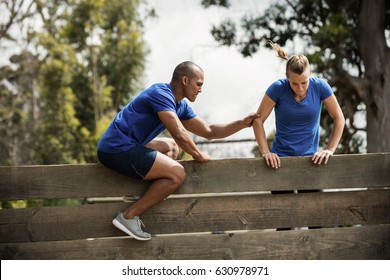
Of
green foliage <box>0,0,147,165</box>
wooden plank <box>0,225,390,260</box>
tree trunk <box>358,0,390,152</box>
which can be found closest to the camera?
wooden plank <box>0,225,390,260</box>

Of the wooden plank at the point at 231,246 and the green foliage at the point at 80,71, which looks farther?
the green foliage at the point at 80,71

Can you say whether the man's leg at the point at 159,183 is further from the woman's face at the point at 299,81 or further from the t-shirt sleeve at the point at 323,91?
the t-shirt sleeve at the point at 323,91

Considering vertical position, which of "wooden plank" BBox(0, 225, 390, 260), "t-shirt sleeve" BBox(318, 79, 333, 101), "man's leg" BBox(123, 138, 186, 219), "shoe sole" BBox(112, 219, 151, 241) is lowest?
"wooden plank" BBox(0, 225, 390, 260)

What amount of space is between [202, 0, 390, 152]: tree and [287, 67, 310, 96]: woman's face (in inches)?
325

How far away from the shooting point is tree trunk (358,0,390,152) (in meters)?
13.0

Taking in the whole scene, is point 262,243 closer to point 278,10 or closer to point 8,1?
point 278,10

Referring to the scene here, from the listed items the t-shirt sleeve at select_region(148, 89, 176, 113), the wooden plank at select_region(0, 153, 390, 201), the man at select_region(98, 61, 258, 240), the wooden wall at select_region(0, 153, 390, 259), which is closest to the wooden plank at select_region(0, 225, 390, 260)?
the wooden wall at select_region(0, 153, 390, 259)

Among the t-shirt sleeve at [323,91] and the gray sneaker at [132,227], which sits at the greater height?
the t-shirt sleeve at [323,91]

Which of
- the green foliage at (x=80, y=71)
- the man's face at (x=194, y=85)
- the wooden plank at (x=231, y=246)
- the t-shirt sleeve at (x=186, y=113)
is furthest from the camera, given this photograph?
the green foliage at (x=80, y=71)

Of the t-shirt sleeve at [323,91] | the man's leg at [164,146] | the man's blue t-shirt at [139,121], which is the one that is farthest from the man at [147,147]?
the t-shirt sleeve at [323,91]

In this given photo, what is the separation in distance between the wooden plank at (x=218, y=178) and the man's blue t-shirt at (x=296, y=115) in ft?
1.18

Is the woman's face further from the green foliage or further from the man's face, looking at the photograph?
the green foliage

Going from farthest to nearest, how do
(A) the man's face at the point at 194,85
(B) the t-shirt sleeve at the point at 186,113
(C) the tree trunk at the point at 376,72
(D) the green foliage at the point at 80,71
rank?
(D) the green foliage at the point at 80,71 < (C) the tree trunk at the point at 376,72 < (B) the t-shirt sleeve at the point at 186,113 < (A) the man's face at the point at 194,85

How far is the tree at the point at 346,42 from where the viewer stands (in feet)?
42.8
